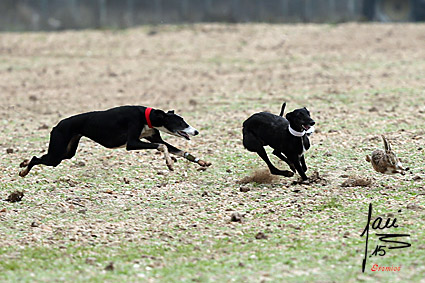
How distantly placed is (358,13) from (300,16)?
95.8 inches

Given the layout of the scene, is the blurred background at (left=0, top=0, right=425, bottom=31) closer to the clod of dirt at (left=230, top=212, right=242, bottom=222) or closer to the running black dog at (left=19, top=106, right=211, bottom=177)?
the running black dog at (left=19, top=106, right=211, bottom=177)

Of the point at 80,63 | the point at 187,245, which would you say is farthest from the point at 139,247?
the point at 80,63

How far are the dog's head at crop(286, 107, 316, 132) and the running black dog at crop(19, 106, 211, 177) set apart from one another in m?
1.16

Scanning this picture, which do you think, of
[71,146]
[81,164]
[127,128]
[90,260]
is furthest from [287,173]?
[90,260]

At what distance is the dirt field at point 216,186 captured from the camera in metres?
6.49

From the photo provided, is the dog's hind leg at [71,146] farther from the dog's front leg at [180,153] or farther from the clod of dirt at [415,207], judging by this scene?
the clod of dirt at [415,207]

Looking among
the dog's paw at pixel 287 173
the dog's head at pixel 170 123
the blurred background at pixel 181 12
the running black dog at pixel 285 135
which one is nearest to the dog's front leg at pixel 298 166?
the running black dog at pixel 285 135

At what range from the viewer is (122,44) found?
85.9ft

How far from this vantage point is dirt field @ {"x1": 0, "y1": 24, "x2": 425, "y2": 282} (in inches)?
255

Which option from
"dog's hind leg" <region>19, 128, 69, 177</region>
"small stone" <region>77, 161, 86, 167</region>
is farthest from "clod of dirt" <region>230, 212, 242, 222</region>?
"small stone" <region>77, 161, 86, 167</region>

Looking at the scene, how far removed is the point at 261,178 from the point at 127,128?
6.00 feet

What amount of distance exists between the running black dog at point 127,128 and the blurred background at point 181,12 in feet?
67.3

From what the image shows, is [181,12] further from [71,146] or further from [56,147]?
[56,147]

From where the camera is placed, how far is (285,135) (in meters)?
8.89
